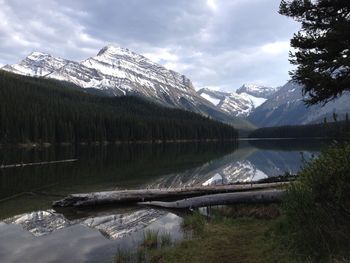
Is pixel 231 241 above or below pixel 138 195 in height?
below

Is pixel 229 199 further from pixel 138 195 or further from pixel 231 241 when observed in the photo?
pixel 231 241

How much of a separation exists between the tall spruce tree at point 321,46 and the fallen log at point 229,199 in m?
5.24

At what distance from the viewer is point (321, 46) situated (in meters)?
19.8

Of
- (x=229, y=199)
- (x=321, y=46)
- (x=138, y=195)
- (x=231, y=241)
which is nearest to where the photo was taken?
(x=231, y=241)

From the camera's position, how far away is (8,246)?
57.3ft

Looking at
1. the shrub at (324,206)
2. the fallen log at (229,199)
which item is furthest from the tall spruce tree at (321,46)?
the shrub at (324,206)

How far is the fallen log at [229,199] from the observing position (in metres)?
21.0

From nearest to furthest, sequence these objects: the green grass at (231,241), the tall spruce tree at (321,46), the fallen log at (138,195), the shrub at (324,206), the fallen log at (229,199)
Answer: the shrub at (324,206)
the green grass at (231,241)
the tall spruce tree at (321,46)
the fallen log at (229,199)
the fallen log at (138,195)

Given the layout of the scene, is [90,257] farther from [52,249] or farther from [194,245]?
[194,245]

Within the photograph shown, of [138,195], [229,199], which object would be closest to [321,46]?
[229,199]

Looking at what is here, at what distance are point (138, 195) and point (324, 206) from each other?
58.1ft

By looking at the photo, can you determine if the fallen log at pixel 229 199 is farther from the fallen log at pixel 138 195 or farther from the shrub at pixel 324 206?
the shrub at pixel 324 206

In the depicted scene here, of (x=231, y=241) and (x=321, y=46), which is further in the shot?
(x=321, y=46)

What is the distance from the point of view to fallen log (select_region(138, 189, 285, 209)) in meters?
21.0
